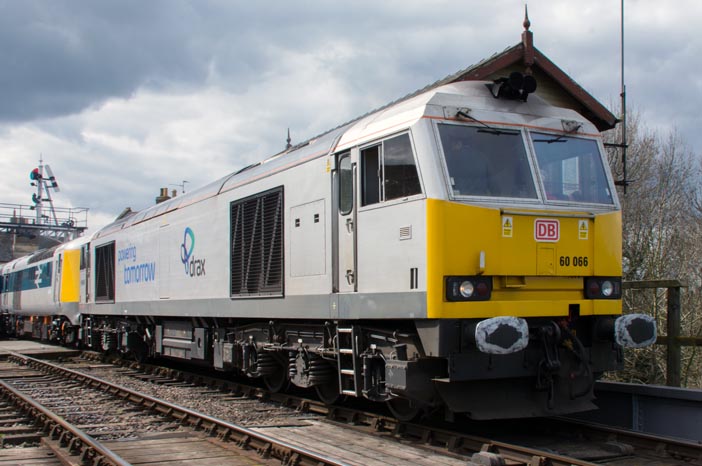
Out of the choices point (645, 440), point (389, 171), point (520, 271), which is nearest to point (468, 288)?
point (520, 271)

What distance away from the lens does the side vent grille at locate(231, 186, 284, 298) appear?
970 cm

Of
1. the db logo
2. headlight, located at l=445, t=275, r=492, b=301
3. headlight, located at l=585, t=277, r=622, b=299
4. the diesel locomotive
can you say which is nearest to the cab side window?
the diesel locomotive

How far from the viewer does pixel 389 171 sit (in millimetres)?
7500

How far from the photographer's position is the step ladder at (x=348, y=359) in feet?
25.8

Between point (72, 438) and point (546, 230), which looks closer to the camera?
point (546, 230)

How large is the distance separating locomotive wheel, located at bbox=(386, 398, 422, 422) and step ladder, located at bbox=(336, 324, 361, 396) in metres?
0.52

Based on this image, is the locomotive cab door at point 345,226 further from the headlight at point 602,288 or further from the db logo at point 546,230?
the headlight at point 602,288

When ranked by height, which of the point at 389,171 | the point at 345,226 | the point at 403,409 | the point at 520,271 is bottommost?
the point at 403,409

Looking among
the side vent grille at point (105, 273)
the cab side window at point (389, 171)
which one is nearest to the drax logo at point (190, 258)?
the cab side window at point (389, 171)

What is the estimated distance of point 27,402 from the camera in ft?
35.4

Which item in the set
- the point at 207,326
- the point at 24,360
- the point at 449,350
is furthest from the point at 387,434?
the point at 24,360

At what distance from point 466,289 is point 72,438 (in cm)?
468

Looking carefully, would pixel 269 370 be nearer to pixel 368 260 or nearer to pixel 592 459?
pixel 368 260

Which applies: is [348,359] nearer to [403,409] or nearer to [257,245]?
[403,409]
